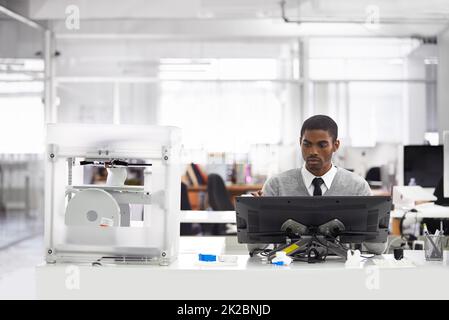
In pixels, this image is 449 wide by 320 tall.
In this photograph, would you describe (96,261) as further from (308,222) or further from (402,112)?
(402,112)

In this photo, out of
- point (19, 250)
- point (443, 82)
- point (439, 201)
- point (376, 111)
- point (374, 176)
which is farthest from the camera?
point (376, 111)

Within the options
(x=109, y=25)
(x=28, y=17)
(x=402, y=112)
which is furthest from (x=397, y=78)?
(x=28, y=17)

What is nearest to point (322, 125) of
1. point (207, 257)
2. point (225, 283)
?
point (207, 257)

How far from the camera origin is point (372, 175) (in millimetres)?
7172

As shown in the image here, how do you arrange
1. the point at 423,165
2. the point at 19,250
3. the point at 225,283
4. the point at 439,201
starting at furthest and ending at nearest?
1. the point at 19,250
2. the point at 423,165
3. the point at 439,201
4. the point at 225,283

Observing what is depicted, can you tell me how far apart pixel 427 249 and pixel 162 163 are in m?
1.09

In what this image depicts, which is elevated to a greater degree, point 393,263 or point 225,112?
point 225,112

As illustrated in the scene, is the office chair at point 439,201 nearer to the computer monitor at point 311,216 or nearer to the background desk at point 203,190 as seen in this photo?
the computer monitor at point 311,216

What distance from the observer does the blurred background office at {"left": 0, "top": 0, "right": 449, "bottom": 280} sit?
27.9ft

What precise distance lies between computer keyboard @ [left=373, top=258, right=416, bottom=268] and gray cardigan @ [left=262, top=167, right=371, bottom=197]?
478 mm

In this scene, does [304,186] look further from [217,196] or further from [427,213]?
[217,196]

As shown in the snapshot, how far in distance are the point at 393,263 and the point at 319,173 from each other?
650 mm

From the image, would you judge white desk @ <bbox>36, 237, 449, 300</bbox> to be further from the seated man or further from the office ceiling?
the office ceiling

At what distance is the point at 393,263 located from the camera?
2.36 metres
